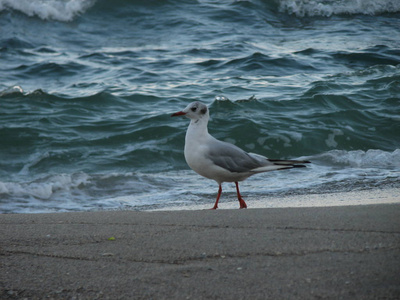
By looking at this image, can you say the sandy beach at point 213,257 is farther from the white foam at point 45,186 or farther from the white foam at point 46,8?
the white foam at point 46,8

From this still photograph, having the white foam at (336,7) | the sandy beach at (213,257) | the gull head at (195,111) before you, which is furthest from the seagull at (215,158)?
the white foam at (336,7)

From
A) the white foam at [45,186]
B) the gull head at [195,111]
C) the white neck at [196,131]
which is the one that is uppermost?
the gull head at [195,111]

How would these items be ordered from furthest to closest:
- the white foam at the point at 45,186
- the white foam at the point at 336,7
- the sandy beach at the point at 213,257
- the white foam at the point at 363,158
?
the white foam at the point at 336,7
the white foam at the point at 363,158
the white foam at the point at 45,186
the sandy beach at the point at 213,257

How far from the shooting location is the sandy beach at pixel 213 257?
2070 millimetres

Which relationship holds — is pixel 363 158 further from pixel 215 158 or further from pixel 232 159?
pixel 215 158

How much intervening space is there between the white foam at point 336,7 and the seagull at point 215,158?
13672 mm

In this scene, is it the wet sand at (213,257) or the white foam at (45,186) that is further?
A: the white foam at (45,186)

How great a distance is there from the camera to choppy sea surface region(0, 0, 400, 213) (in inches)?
236

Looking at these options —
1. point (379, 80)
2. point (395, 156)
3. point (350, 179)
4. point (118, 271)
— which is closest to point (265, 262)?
Result: point (118, 271)

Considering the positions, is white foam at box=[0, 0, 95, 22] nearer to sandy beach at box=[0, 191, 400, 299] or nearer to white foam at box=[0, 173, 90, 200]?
white foam at box=[0, 173, 90, 200]

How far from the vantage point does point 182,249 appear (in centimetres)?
263

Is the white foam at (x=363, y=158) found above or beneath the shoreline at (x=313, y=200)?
beneath

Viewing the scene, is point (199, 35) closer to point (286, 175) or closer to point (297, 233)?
point (286, 175)

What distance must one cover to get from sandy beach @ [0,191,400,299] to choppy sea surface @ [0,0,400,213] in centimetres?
195
